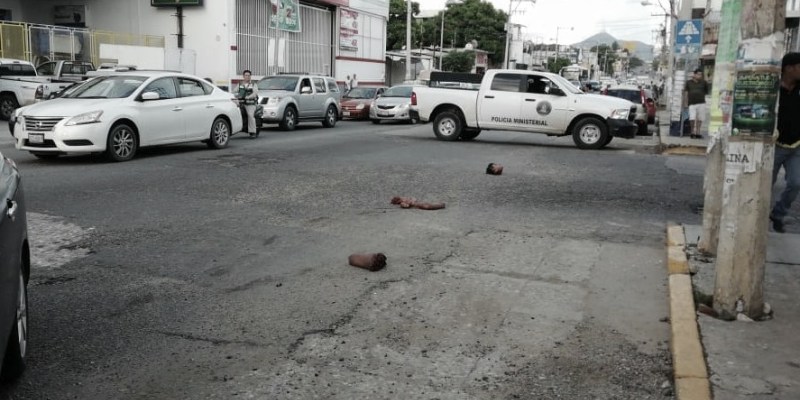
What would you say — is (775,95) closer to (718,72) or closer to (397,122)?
(718,72)

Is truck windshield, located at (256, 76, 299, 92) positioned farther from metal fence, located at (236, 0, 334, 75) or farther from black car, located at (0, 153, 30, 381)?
black car, located at (0, 153, 30, 381)

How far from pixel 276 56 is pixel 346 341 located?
33.1 metres

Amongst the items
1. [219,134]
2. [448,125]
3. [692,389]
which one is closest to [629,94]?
[448,125]

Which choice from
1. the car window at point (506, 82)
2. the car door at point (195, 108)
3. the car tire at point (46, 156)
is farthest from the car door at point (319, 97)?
the car tire at point (46, 156)

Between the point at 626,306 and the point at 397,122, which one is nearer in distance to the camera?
the point at 626,306

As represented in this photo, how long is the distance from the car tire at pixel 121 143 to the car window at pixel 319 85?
11088mm

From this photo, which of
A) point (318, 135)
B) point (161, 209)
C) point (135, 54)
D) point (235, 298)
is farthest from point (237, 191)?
point (135, 54)

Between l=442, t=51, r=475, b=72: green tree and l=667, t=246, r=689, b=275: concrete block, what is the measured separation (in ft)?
219

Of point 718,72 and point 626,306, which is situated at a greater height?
point 718,72

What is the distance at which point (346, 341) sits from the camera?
4.62m

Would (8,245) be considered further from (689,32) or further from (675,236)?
(689,32)

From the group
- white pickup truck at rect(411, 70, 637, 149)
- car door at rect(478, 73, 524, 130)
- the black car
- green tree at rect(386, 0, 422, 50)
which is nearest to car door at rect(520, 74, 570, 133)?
white pickup truck at rect(411, 70, 637, 149)

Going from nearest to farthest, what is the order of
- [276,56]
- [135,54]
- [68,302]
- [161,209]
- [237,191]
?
[68,302]
[161,209]
[237,191]
[135,54]
[276,56]

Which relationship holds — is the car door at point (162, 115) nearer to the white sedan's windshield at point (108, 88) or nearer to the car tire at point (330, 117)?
the white sedan's windshield at point (108, 88)
